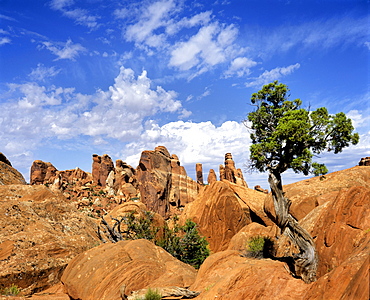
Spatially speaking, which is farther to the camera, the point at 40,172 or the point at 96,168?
the point at 96,168

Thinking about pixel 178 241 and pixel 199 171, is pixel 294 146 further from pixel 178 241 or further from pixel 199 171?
pixel 199 171

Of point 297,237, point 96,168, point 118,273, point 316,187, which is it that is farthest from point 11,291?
point 96,168

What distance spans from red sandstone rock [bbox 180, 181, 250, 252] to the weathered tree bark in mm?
21443

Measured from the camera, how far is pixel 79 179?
428ft

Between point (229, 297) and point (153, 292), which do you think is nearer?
point (229, 297)

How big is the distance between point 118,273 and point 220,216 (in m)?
24.0

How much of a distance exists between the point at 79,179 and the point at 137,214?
367 feet

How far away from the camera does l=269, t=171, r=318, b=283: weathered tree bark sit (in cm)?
1263

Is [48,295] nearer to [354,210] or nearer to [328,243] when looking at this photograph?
[328,243]

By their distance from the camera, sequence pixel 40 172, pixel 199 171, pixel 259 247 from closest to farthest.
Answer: pixel 259 247 < pixel 40 172 < pixel 199 171

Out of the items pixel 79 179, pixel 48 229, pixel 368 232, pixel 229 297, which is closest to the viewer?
pixel 229 297

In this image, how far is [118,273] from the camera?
14.4 meters

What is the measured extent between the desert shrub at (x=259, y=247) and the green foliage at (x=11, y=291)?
53.0ft

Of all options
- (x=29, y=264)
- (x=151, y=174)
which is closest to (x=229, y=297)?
(x=29, y=264)
